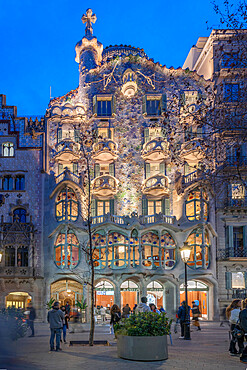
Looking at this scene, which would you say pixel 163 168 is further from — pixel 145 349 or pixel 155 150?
pixel 145 349

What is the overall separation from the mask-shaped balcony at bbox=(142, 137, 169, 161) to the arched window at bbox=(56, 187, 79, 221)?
7.35 meters

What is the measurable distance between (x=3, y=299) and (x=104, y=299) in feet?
27.4

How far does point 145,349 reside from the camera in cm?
1426

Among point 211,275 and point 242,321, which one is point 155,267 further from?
point 242,321

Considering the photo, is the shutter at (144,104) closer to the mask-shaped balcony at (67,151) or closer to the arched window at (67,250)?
the mask-shaped balcony at (67,151)

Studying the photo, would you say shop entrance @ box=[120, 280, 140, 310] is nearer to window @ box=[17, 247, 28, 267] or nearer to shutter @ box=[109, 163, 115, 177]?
window @ box=[17, 247, 28, 267]

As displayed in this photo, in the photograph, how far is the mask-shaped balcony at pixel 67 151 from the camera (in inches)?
1663

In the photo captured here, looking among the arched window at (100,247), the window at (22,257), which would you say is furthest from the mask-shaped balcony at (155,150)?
the window at (22,257)

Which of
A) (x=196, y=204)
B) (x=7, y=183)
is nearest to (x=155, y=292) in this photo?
(x=196, y=204)

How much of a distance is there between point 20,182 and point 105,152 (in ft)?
26.3

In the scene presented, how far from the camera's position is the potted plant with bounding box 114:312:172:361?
46.8ft

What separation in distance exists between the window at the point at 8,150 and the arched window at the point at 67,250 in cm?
902

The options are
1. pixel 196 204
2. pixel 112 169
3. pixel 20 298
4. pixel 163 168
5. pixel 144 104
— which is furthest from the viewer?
pixel 144 104

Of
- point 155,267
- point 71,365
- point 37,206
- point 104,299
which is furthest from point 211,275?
point 71,365
